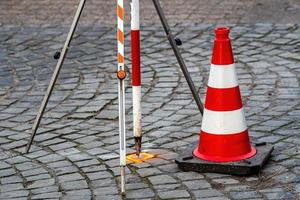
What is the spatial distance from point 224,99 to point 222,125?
0.17 meters

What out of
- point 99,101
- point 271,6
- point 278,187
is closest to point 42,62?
point 99,101

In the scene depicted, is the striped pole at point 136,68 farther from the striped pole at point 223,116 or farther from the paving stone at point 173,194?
the paving stone at point 173,194

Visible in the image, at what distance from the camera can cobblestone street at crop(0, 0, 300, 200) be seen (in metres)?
5.49

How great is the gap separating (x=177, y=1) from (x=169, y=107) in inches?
161

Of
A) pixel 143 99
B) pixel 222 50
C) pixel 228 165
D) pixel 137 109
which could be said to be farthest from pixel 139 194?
pixel 143 99

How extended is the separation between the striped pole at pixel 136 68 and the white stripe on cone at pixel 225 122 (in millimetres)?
503

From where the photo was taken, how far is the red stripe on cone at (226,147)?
222 inches

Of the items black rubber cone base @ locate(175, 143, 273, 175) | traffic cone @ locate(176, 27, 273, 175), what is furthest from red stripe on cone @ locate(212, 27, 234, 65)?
black rubber cone base @ locate(175, 143, 273, 175)

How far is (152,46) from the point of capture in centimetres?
918

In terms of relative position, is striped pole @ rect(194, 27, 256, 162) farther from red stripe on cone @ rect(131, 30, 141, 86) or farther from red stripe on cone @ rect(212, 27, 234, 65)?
red stripe on cone @ rect(131, 30, 141, 86)

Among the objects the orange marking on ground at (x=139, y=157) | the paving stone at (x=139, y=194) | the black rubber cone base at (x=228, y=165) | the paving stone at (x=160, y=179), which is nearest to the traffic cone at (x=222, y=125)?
the black rubber cone base at (x=228, y=165)

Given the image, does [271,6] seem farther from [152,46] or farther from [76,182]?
[76,182]

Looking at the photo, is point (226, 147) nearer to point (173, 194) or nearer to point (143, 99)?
point (173, 194)

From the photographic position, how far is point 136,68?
5785 mm
